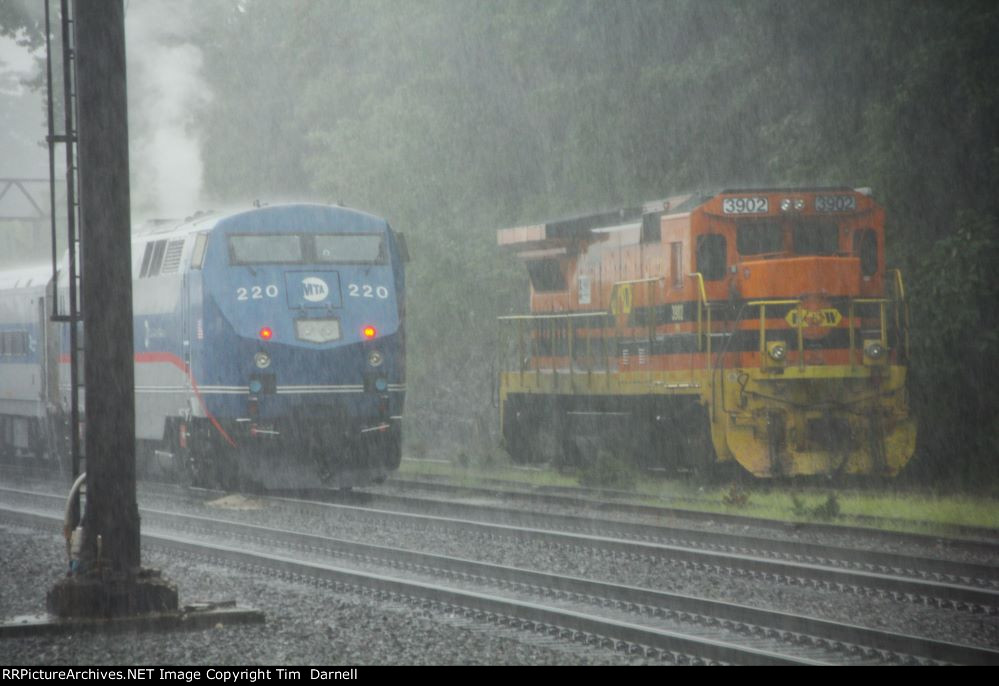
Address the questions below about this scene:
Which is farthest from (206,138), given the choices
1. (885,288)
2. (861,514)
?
(861,514)

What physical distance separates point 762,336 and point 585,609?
23.4 ft

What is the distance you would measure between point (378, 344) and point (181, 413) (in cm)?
277

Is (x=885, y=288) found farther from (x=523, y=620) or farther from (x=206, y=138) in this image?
(x=206, y=138)

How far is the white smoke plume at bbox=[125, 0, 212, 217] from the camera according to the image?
34.8m

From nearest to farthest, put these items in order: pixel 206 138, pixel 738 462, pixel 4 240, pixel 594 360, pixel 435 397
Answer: pixel 738 462
pixel 594 360
pixel 435 397
pixel 206 138
pixel 4 240

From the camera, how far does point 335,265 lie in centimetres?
1750

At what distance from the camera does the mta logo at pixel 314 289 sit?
17.2m

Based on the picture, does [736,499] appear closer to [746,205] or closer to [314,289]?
[746,205]

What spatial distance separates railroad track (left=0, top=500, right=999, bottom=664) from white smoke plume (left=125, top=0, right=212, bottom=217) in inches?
874

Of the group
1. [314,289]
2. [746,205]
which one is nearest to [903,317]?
[746,205]

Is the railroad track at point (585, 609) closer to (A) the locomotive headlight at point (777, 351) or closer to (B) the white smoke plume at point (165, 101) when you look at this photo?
(A) the locomotive headlight at point (777, 351)

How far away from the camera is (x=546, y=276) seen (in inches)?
808

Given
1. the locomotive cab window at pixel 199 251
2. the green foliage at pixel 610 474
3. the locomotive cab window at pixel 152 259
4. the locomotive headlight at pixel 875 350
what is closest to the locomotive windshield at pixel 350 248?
the locomotive cab window at pixel 199 251

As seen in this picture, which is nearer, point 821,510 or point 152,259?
point 821,510
